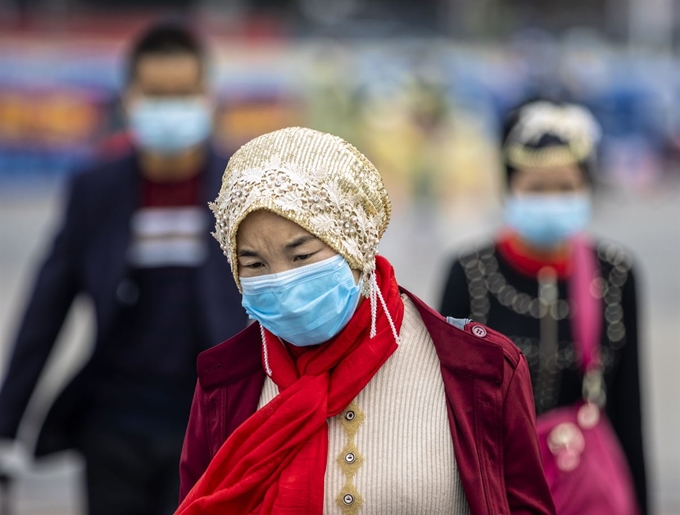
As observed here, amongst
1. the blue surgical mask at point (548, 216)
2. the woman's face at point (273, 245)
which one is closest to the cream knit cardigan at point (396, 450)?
the woman's face at point (273, 245)

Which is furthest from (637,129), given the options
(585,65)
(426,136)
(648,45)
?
(426,136)

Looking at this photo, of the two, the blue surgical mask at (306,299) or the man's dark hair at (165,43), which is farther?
the man's dark hair at (165,43)

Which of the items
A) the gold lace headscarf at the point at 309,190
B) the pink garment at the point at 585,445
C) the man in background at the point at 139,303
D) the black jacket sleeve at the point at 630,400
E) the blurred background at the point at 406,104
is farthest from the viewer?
the blurred background at the point at 406,104

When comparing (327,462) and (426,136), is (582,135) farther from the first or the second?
(426,136)

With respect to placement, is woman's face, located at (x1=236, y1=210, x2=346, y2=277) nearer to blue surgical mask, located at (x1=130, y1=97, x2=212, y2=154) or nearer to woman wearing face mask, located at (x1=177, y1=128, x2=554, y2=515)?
woman wearing face mask, located at (x1=177, y1=128, x2=554, y2=515)

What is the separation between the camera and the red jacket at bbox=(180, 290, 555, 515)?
2348mm

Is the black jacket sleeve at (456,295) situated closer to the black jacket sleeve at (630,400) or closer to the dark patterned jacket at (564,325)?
the dark patterned jacket at (564,325)

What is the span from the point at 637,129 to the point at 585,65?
152 centimetres

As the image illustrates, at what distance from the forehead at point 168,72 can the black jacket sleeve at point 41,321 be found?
42 centimetres

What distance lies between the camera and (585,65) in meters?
23.2

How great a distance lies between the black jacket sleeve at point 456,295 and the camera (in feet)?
12.6

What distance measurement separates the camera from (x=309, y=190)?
2266 millimetres

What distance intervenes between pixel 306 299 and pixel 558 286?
5.86 feet

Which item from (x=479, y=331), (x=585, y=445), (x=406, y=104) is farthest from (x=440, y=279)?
(x=479, y=331)
